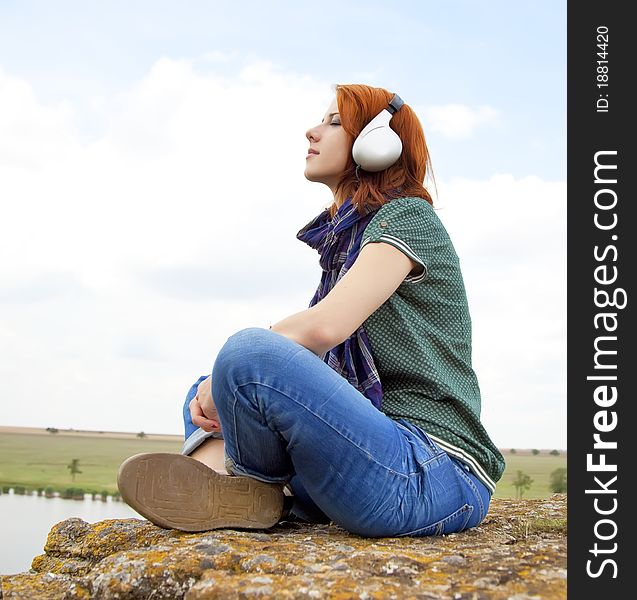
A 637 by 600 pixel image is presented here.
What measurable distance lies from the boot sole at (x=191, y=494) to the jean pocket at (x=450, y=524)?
1.75 feet

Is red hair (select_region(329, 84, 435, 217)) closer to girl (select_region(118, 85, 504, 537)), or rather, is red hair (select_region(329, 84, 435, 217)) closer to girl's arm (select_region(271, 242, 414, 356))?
girl (select_region(118, 85, 504, 537))

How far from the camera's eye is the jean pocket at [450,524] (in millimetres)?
3002

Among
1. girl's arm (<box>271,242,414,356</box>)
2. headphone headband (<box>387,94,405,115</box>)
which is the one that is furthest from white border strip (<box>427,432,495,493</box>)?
headphone headband (<box>387,94,405,115</box>)

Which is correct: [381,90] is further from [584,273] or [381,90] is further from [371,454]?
[371,454]

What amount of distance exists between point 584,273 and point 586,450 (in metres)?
0.69

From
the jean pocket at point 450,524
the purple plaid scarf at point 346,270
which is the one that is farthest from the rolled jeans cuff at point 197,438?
the jean pocket at point 450,524

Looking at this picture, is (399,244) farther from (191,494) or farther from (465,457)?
(191,494)

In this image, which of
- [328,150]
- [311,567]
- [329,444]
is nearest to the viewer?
[311,567]

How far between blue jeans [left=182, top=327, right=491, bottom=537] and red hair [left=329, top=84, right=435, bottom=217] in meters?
0.96

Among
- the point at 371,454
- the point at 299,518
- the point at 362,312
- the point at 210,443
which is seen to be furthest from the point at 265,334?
the point at 299,518

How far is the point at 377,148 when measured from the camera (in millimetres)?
3305

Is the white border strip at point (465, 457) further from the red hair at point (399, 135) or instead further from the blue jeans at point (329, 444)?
the red hair at point (399, 135)

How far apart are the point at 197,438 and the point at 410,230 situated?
121 centimetres

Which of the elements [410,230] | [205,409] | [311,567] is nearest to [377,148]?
[410,230]
